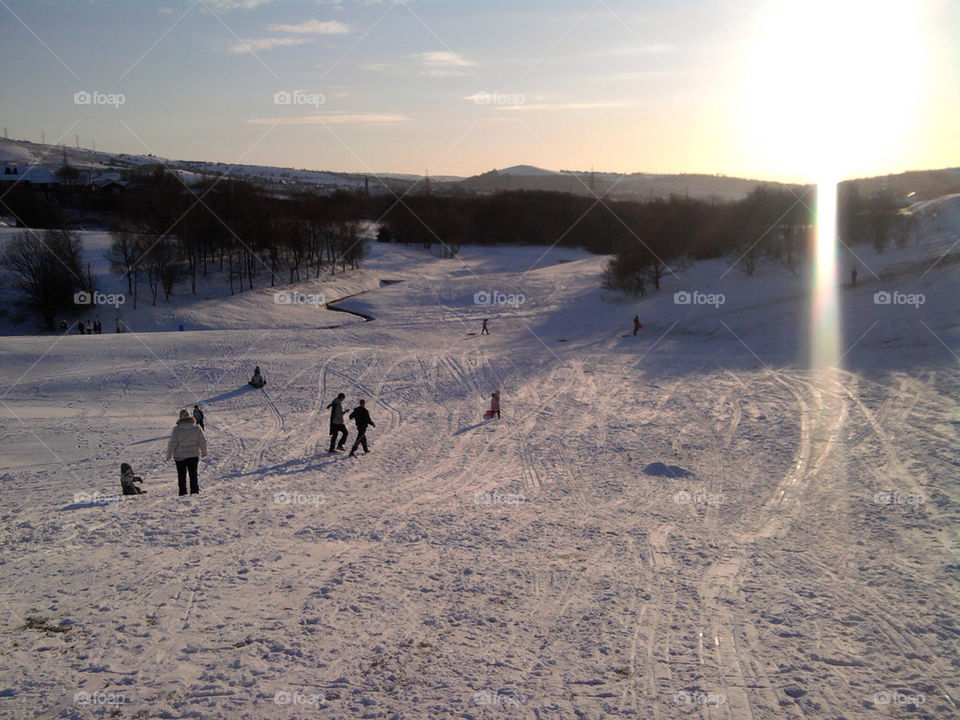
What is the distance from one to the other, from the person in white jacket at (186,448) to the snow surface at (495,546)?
43cm

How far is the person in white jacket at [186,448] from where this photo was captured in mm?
13094

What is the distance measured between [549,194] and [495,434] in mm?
119176

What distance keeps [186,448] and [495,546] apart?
6435 mm

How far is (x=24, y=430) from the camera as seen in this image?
20.1 meters

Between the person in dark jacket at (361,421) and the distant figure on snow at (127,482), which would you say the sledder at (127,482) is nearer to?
the distant figure on snow at (127,482)

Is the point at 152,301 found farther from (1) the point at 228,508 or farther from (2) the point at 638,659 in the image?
(2) the point at 638,659

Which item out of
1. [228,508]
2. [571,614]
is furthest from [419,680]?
[228,508]

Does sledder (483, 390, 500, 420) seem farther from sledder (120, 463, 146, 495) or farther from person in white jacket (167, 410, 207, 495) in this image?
sledder (120, 463, 146, 495)

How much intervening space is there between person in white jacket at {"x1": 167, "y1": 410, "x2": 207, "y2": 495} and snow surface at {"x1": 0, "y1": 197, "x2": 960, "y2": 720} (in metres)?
0.43

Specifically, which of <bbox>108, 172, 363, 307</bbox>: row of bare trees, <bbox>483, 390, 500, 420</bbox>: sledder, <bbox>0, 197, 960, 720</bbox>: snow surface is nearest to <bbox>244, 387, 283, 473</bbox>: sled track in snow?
<bbox>0, 197, 960, 720</bbox>: snow surface

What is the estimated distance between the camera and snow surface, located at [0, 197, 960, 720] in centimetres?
663

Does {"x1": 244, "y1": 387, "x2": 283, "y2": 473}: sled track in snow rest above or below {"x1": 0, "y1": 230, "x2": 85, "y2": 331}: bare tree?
below

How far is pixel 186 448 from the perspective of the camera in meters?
13.2

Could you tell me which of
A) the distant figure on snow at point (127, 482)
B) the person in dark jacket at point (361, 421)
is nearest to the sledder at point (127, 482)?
the distant figure on snow at point (127, 482)
